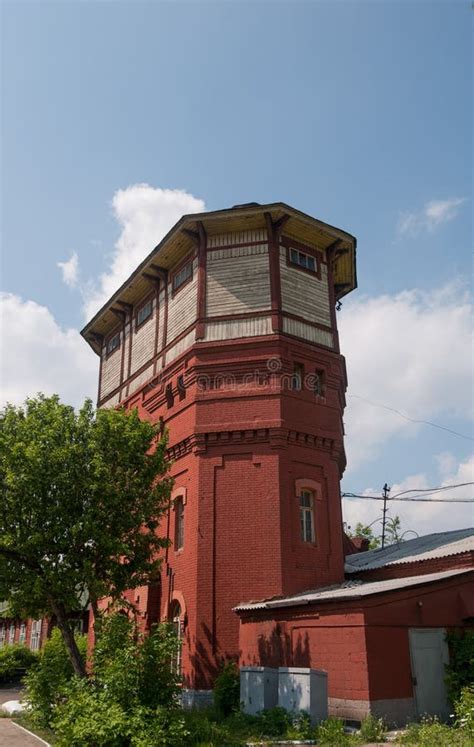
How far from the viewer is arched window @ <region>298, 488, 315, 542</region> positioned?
64.6 feet

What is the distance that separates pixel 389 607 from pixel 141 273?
15.8 meters

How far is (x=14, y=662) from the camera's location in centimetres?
3019

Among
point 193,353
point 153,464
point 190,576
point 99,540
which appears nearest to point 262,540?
point 190,576

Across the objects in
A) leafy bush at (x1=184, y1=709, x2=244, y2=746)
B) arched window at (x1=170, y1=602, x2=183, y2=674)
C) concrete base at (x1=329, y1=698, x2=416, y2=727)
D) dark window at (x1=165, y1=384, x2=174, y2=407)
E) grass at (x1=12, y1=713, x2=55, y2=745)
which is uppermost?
dark window at (x1=165, y1=384, x2=174, y2=407)

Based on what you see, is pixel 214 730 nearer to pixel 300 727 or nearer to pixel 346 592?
pixel 300 727

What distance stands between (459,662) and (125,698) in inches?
306

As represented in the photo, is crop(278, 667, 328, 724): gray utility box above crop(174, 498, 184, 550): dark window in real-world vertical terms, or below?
below

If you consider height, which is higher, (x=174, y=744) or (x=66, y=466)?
(x=66, y=466)

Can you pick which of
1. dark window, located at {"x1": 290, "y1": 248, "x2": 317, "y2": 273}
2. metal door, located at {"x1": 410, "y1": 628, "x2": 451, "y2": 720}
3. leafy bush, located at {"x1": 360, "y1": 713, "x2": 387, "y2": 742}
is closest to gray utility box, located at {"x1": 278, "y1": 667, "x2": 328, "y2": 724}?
leafy bush, located at {"x1": 360, "y1": 713, "x2": 387, "y2": 742}

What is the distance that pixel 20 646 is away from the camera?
1339 inches

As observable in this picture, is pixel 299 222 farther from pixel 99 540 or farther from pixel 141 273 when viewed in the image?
pixel 99 540

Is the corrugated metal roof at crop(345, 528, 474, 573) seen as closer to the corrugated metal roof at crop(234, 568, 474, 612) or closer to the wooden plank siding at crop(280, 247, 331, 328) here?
the corrugated metal roof at crop(234, 568, 474, 612)

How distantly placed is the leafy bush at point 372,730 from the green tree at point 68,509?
669 cm

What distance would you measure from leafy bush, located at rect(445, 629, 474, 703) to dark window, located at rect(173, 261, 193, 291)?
14.4m
